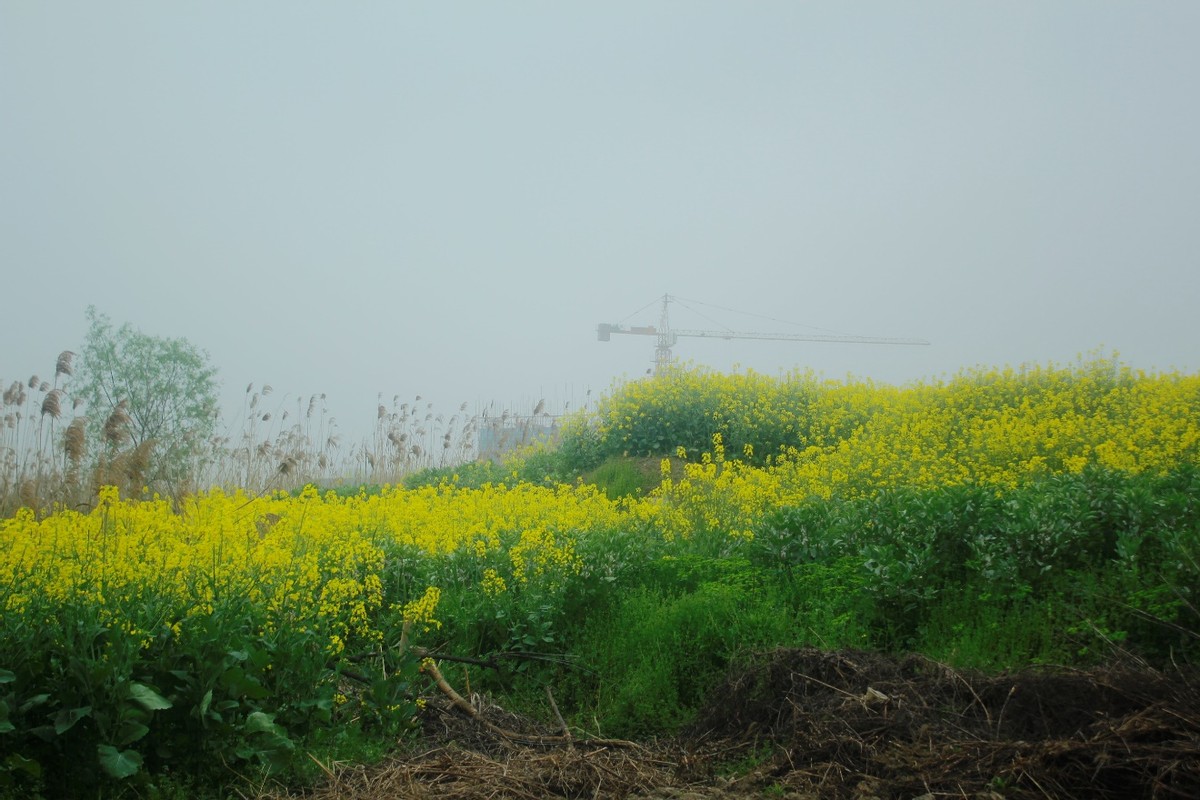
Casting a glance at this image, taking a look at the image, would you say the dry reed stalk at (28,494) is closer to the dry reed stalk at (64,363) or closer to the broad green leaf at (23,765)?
the dry reed stalk at (64,363)

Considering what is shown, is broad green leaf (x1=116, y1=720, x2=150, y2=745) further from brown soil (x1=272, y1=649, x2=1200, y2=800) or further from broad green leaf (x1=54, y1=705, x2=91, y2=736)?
brown soil (x1=272, y1=649, x2=1200, y2=800)

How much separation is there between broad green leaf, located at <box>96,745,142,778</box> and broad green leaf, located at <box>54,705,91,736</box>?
0.12 m

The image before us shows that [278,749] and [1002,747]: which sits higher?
[1002,747]

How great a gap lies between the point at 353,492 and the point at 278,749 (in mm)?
8869

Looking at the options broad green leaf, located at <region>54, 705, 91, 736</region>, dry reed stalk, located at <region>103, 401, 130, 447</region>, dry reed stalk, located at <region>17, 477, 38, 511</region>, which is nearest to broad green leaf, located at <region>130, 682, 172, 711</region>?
broad green leaf, located at <region>54, 705, 91, 736</region>

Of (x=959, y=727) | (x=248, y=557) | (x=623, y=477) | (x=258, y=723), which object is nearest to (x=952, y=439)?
(x=623, y=477)

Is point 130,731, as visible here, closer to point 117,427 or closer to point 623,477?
point 117,427

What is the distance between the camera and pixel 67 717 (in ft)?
9.87

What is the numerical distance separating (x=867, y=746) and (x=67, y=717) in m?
2.67

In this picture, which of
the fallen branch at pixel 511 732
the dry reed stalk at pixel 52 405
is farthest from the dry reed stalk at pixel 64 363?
the fallen branch at pixel 511 732

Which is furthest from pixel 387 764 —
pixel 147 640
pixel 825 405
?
pixel 825 405

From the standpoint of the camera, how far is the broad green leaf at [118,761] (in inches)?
116

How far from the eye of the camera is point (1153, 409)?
29.2 ft

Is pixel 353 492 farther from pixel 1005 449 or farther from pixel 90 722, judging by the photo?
pixel 90 722
